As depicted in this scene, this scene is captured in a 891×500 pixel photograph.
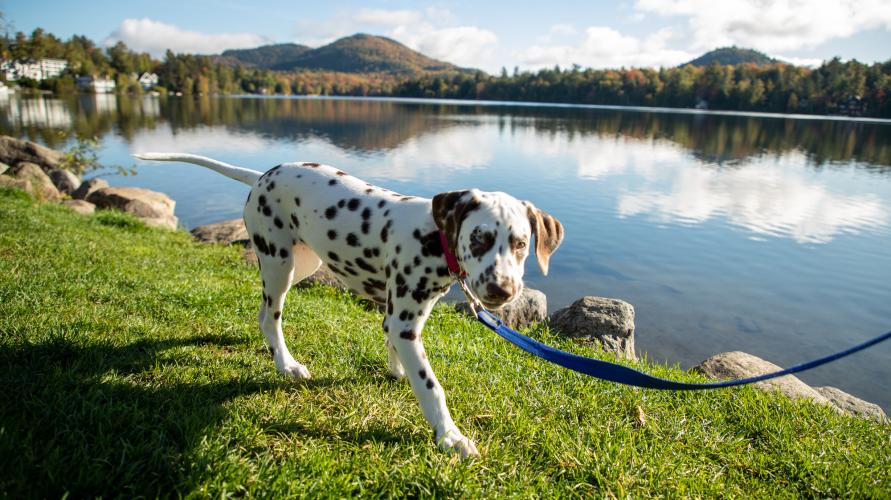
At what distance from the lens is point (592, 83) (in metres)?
142

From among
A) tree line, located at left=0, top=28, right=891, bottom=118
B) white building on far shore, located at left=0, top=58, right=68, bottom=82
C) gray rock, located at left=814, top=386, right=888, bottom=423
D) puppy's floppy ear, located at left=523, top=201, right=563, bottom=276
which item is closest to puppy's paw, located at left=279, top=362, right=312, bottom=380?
puppy's floppy ear, located at left=523, top=201, right=563, bottom=276

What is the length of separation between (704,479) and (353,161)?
25.6 meters

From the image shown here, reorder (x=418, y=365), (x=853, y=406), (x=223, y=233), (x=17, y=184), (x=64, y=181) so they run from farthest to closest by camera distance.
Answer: (x=64, y=181) < (x=17, y=184) < (x=223, y=233) < (x=853, y=406) < (x=418, y=365)

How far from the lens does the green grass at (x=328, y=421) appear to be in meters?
3.12

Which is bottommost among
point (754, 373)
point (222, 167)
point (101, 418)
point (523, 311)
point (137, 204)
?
point (754, 373)

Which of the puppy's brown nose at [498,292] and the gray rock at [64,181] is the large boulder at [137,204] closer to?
the gray rock at [64,181]

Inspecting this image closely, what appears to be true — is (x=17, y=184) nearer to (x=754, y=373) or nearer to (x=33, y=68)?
(x=754, y=373)

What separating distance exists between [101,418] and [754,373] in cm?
664

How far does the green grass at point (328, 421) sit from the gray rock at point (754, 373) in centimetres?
62

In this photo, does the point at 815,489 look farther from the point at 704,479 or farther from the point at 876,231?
the point at 876,231

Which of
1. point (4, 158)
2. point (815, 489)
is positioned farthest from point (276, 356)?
point (4, 158)

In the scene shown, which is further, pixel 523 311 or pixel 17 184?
pixel 17 184

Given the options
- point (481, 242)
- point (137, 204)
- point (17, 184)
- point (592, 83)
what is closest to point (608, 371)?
point (481, 242)

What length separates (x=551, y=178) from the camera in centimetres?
2484
